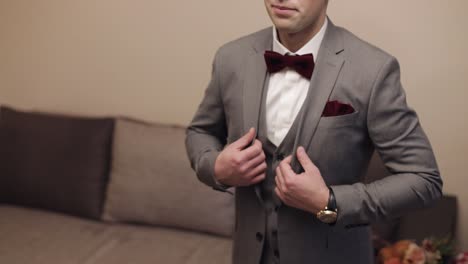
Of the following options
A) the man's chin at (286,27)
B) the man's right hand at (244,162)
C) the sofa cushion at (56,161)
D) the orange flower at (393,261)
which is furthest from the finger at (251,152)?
the sofa cushion at (56,161)

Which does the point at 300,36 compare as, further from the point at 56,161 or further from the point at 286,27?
the point at 56,161

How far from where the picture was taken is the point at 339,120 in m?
1.30

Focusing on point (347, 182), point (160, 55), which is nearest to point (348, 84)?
point (347, 182)

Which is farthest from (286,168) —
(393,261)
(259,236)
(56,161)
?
(56,161)

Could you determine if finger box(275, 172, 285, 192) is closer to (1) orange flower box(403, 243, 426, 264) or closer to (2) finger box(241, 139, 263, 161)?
(2) finger box(241, 139, 263, 161)

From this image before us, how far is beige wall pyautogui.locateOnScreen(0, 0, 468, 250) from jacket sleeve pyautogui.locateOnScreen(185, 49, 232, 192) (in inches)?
41.9

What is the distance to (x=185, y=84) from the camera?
109 inches

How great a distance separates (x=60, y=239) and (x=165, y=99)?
79cm

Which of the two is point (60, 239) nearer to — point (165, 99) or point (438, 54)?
point (165, 99)

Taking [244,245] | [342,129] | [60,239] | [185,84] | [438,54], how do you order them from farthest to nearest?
[185,84] < [60,239] < [438,54] < [244,245] < [342,129]

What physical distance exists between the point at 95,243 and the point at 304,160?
1.53 metres

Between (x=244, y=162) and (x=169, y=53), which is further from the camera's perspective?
(x=169, y=53)

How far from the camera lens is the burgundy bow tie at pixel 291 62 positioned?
4.46 feet

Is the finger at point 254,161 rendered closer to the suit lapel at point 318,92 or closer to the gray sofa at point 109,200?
the suit lapel at point 318,92
